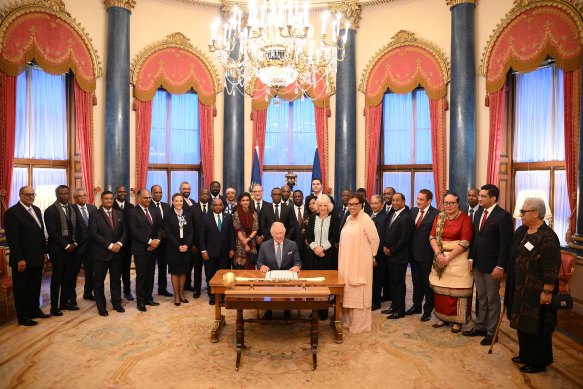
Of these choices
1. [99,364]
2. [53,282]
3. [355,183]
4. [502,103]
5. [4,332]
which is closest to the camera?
[99,364]

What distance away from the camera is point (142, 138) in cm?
977

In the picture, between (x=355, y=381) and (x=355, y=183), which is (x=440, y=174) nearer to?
(x=355, y=183)

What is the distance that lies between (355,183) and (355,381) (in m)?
6.33

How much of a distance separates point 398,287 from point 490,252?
1445 mm

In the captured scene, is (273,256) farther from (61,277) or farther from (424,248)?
(61,277)

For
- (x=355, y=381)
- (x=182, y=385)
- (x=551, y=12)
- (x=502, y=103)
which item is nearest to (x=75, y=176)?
(x=182, y=385)

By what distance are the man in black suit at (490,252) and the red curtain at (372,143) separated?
4804mm

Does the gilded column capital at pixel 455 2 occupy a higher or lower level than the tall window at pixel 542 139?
higher

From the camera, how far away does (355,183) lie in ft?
33.0

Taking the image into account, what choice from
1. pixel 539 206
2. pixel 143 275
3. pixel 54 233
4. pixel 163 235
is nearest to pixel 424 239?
pixel 539 206

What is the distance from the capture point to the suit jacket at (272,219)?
6.86m

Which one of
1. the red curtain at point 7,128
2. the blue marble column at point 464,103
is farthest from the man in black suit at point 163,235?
the blue marble column at point 464,103

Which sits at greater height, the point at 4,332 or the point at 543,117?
the point at 543,117

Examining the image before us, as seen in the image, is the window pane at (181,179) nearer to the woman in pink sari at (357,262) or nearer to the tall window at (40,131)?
the tall window at (40,131)
